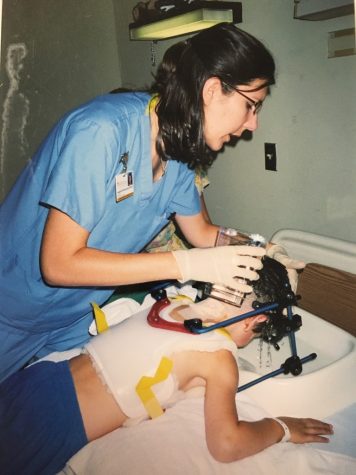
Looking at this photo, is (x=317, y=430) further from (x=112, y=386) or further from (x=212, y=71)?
(x=212, y=71)

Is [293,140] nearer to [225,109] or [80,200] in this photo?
[225,109]

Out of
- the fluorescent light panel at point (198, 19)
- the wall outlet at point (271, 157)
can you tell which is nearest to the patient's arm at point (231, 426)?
the wall outlet at point (271, 157)

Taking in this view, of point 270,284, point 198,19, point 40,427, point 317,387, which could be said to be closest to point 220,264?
point 270,284

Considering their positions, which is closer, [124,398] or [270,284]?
[124,398]

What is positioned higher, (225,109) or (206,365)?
(225,109)

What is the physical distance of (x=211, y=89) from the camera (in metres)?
1.23

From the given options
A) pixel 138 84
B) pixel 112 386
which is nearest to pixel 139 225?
pixel 112 386

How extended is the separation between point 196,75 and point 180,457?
3.68ft

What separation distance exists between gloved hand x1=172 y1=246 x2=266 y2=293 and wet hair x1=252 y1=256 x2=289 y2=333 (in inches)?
5.0

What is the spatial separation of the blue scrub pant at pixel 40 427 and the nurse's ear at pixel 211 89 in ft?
3.15

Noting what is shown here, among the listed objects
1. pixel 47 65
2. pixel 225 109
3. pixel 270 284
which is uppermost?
pixel 47 65

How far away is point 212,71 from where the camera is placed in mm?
1197

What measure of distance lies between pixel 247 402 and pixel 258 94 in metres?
1.00

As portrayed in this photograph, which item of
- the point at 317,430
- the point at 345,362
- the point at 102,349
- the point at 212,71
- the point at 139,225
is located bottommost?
the point at 317,430
